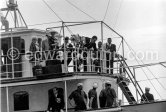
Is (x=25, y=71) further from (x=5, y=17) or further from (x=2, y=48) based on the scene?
(x=5, y=17)

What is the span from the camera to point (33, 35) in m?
23.2

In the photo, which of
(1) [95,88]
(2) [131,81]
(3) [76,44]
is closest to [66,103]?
(1) [95,88]

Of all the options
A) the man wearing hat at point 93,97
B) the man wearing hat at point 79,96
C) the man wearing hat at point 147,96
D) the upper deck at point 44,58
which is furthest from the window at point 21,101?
the man wearing hat at point 147,96

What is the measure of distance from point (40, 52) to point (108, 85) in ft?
10.2

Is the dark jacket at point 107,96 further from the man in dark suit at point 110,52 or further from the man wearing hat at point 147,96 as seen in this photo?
the man in dark suit at point 110,52

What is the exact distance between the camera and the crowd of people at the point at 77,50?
70.4 ft

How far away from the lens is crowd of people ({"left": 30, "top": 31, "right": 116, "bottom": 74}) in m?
21.5

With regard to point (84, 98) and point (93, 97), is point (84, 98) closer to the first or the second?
point (84, 98)

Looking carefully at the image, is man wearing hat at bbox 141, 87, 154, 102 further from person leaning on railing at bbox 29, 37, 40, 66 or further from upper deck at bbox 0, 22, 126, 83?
person leaning on railing at bbox 29, 37, 40, 66

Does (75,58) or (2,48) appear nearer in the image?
(75,58)

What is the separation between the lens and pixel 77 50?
21438mm

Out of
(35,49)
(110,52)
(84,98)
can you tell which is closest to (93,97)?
(84,98)

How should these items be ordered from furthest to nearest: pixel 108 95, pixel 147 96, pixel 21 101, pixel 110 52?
pixel 110 52, pixel 147 96, pixel 21 101, pixel 108 95

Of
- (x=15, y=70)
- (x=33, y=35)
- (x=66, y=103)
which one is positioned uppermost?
(x=33, y=35)
